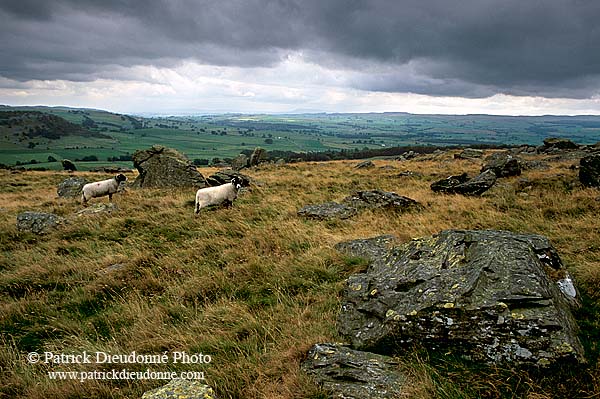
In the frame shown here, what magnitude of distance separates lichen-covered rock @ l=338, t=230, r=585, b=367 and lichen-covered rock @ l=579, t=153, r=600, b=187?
43.2 ft

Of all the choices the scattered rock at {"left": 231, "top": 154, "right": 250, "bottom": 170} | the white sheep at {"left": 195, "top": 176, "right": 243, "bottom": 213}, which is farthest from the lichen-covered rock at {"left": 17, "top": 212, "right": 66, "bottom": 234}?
the scattered rock at {"left": 231, "top": 154, "right": 250, "bottom": 170}

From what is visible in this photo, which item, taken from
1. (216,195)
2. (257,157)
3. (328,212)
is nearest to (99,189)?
(216,195)

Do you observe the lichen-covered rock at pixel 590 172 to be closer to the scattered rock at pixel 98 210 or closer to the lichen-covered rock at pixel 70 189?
the scattered rock at pixel 98 210

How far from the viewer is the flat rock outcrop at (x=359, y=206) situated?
42.6ft

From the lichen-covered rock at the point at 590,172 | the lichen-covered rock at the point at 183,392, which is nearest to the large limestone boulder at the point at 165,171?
the lichen-covered rock at the point at 183,392

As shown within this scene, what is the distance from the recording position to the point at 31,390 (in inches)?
166

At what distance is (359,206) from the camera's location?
13.8 metres

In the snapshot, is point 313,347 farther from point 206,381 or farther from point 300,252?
point 300,252

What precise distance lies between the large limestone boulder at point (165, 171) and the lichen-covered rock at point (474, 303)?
18.2m

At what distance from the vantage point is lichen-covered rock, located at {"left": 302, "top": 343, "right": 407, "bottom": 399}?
3631 millimetres

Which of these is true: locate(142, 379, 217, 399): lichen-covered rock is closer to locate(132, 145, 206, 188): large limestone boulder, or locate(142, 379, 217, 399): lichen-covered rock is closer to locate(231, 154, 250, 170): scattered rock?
locate(132, 145, 206, 188): large limestone boulder

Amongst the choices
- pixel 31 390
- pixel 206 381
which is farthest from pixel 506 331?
pixel 31 390

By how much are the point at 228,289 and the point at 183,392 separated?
3.25 metres

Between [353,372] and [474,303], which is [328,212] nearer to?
[474,303]
